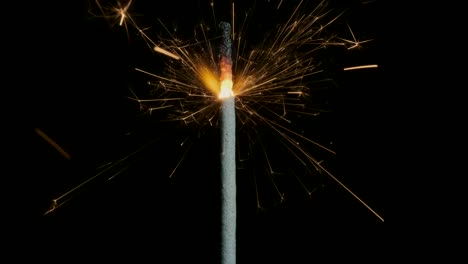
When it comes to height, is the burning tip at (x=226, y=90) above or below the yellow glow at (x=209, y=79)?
below

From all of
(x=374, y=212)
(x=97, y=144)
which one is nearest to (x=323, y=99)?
(x=374, y=212)

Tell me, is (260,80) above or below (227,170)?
above

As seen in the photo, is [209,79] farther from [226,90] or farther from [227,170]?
[227,170]

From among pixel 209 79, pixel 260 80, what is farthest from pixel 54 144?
pixel 260 80

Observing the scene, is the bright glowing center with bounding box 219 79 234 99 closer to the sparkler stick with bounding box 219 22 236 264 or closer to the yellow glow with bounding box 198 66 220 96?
the sparkler stick with bounding box 219 22 236 264

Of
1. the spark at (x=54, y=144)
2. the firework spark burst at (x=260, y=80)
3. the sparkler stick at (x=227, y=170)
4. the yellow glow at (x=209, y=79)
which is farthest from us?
the spark at (x=54, y=144)

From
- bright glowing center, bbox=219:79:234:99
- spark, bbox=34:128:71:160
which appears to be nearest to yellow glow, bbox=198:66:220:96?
bright glowing center, bbox=219:79:234:99

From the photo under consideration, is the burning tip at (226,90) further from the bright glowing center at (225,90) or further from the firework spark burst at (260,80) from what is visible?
the firework spark burst at (260,80)

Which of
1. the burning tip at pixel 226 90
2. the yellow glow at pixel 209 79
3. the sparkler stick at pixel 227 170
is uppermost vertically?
the yellow glow at pixel 209 79

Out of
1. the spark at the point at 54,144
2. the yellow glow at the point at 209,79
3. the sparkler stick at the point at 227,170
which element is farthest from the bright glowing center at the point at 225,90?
the spark at the point at 54,144
